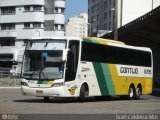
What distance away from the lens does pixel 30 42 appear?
25062 millimetres

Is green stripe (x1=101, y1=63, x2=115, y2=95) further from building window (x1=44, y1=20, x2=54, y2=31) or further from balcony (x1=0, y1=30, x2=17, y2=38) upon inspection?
building window (x1=44, y1=20, x2=54, y2=31)

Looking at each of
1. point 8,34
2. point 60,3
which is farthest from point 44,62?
point 60,3

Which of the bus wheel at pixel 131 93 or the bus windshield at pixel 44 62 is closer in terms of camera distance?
the bus windshield at pixel 44 62

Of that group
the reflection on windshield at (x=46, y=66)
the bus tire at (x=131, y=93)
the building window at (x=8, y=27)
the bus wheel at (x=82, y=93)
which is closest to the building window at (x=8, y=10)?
the building window at (x=8, y=27)

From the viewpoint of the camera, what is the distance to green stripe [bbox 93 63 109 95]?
1046 inches

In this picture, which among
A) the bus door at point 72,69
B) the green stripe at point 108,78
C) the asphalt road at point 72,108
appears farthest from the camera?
the green stripe at point 108,78

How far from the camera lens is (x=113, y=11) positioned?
11756 cm

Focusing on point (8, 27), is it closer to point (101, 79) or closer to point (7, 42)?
point (7, 42)

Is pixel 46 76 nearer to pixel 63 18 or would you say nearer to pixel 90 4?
pixel 63 18

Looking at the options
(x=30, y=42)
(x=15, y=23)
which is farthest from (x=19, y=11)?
(x=30, y=42)

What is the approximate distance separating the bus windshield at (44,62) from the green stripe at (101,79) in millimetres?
2816

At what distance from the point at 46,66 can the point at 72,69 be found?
1.28 m

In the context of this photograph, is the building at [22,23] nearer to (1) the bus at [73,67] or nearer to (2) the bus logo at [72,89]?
(1) the bus at [73,67]

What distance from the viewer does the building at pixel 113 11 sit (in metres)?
118
